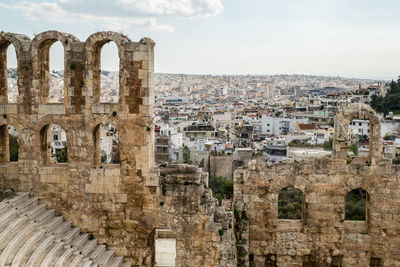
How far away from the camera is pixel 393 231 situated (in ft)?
49.1

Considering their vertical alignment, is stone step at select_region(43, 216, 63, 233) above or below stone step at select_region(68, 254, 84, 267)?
above

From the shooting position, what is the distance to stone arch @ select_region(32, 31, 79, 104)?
12977 millimetres

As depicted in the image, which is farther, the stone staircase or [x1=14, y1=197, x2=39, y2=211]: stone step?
[x1=14, y1=197, x2=39, y2=211]: stone step

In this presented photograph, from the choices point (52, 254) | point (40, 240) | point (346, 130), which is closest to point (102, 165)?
point (40, 240)

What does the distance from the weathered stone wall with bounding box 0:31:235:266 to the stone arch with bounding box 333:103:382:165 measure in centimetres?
496

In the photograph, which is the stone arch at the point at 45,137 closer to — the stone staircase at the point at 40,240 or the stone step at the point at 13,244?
the stone staircase at the point at 40,240

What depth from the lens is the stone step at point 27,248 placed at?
1063 centimetres

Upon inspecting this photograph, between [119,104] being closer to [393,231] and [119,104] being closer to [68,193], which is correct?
[68,193]

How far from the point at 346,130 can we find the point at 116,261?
8631 mm

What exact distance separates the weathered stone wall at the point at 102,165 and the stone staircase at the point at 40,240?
14.3 inches

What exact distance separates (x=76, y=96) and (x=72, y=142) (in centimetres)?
138

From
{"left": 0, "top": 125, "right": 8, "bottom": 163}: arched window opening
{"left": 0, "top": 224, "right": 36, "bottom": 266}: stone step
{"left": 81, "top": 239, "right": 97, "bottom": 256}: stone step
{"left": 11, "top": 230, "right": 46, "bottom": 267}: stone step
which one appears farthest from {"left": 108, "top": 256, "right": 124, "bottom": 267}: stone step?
{"left": 0, "top": 125, "right": 8, "bottom": 163}: arched window opening

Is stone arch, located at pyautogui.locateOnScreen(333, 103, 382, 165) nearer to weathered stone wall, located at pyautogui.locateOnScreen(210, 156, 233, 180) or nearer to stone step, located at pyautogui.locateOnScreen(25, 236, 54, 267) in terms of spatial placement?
stone step, located at pyautogui.locateOnScreen(25, 236, 54, 267)

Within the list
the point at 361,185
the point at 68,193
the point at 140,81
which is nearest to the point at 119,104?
the point at 140,81
